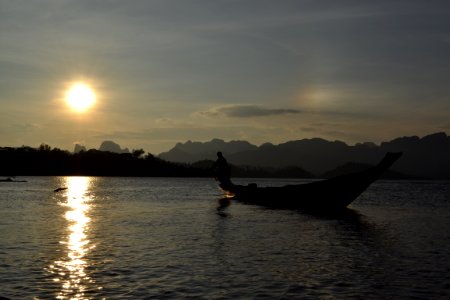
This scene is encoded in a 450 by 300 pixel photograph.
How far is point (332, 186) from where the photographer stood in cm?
4516

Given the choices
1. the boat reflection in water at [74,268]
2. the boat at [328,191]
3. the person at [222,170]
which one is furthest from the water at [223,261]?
the person at [222,170]

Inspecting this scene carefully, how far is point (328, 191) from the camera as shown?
150 feet

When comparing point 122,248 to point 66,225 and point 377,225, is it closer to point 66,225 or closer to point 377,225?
point 66,225

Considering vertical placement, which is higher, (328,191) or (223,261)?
(328,191)

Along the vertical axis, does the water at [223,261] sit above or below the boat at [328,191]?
below

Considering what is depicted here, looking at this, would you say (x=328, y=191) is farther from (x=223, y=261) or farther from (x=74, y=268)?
(x=74, y=268)

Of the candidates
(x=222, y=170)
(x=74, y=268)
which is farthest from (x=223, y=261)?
(x=222, y=170)

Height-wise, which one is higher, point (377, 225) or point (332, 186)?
point (332, 186)

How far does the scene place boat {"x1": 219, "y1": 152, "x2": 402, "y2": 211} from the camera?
1729 inches

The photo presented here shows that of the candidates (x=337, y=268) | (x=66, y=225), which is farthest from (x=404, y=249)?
(x=66, y=225)

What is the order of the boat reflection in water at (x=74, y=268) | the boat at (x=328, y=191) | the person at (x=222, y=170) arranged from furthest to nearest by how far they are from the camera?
1. the person at (x=222, y=170)
2. the boat at (x=328, y=191)
3. the boat reflection in water at (x=74, y=268)

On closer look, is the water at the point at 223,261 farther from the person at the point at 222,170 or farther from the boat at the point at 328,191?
the person at the point at 222,170

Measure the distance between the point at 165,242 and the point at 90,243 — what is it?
4.13 m

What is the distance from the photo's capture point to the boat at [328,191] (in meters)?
43.9
